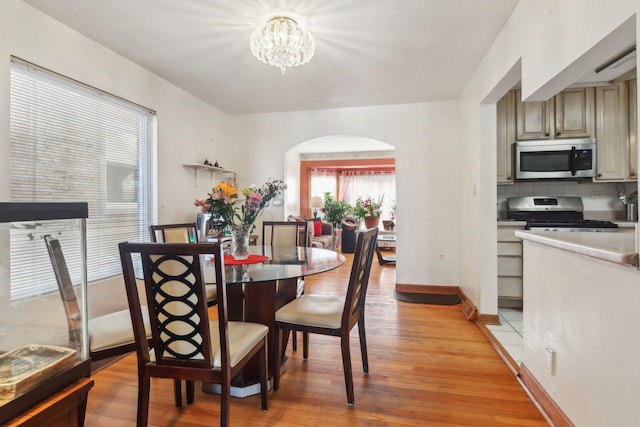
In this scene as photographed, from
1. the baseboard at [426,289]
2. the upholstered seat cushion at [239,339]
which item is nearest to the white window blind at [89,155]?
the upholstered seat cushion at [239,339]

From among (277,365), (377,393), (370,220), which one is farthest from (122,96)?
(370,220)

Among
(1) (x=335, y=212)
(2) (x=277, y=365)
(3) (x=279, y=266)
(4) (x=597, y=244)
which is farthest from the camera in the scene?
(1) (x=335, y=212)

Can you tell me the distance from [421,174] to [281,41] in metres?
2.58

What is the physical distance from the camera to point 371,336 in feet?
9.05

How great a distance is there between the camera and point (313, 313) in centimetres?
193

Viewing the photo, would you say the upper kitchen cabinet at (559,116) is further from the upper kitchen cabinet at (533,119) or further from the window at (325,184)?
the window at (325,184)

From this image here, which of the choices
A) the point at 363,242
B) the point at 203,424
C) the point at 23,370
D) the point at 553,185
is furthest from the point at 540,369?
the point at 553,185

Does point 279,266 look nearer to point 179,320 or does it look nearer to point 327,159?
point 179,320

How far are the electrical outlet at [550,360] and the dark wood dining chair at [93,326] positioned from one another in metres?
2.07

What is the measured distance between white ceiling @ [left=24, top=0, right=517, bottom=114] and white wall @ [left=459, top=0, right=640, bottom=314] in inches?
8.4

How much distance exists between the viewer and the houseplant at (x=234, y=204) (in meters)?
2.09

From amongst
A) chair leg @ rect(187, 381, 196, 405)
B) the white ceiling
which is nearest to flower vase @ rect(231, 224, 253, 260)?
chair leg @ rect(187, 381, 196, 405)

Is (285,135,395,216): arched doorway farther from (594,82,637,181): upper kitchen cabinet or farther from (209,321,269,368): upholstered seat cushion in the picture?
(209,321,269,368): upholstered seat cushion

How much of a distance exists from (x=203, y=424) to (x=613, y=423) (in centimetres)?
181
